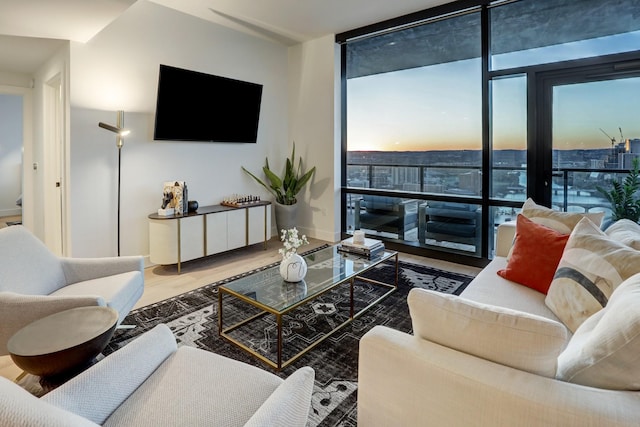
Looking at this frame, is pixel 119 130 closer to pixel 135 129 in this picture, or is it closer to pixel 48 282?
pixel 135 129

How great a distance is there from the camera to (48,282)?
2355 mm

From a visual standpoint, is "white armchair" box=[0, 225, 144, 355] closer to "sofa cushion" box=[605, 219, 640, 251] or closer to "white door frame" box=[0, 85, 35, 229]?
"sofa cushion" box=[605, 219, 640, 251]

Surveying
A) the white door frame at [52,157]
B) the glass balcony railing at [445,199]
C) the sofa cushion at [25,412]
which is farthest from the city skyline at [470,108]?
the sofa cushion at [25,412]

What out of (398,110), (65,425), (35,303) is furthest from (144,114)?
(65,425)

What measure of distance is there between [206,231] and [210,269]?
44 centimetres

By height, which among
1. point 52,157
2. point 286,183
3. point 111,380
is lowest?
point 111,380

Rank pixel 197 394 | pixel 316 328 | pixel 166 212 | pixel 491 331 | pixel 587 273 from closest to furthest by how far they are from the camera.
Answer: pixel 491 331, pixel 197 394, pixel 587 273, pixel 316 328, pixel 166 212

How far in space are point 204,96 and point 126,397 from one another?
3.79 metres

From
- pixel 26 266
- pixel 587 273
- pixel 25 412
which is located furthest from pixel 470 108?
pixel 25 412

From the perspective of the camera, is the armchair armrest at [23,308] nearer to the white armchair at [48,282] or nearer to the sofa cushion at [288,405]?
the white armchair at [48,282]

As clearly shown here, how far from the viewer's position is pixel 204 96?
4.35m

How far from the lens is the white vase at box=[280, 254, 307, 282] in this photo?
2.56m

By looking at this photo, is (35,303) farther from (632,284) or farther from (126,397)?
(632,284)

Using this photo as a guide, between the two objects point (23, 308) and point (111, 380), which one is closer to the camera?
point (111, 380)
